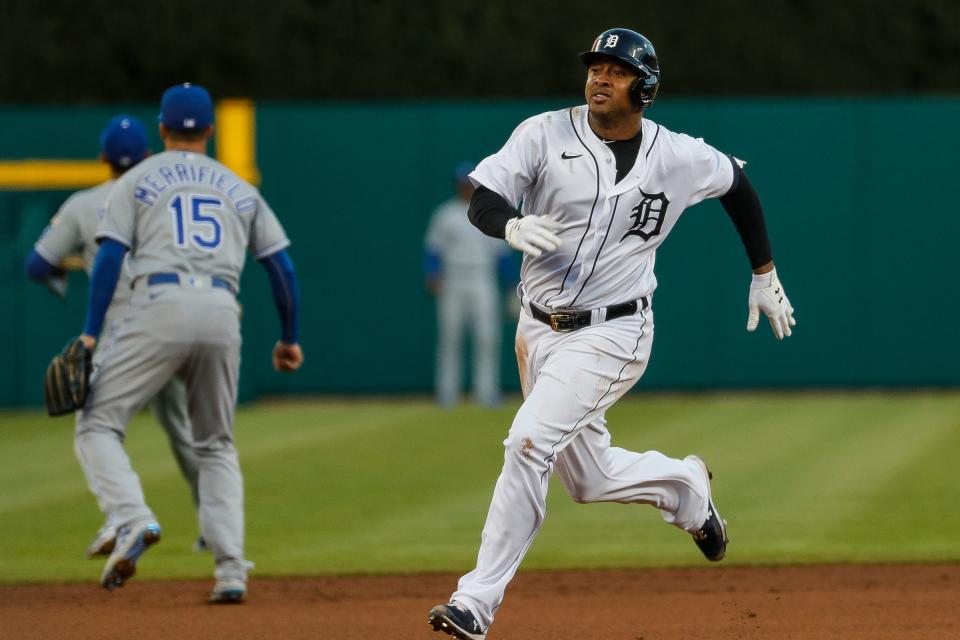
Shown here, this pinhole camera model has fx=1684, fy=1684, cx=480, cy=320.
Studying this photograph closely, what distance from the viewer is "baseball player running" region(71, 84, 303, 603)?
650cm

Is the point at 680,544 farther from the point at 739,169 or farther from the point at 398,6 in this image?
the point at 398,6

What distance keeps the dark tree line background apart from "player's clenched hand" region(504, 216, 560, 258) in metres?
13.1

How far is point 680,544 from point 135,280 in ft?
10.2

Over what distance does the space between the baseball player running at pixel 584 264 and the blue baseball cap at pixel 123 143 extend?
8.26 ft

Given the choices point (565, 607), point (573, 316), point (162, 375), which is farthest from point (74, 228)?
point (573, 316)

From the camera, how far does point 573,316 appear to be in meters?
5.75

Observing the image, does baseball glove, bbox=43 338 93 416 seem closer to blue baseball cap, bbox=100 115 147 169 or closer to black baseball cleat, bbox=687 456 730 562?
blue baseball cap, bbox=100 115 147 169

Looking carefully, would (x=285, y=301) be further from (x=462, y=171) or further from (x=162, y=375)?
(x=462, y=171)

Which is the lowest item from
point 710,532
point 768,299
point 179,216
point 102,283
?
point 710,532

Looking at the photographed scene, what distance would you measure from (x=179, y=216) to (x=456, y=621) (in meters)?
2.18

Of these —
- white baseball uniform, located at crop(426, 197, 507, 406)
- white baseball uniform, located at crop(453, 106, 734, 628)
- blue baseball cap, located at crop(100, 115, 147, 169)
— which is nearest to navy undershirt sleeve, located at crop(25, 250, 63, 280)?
blue baseball cap, located at crop(100, 115, 147, 169)

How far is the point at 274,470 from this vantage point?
10.9 meters

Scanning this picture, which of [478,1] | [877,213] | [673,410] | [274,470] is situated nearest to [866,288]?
[877,213]

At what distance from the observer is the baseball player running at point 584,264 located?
5453mm
